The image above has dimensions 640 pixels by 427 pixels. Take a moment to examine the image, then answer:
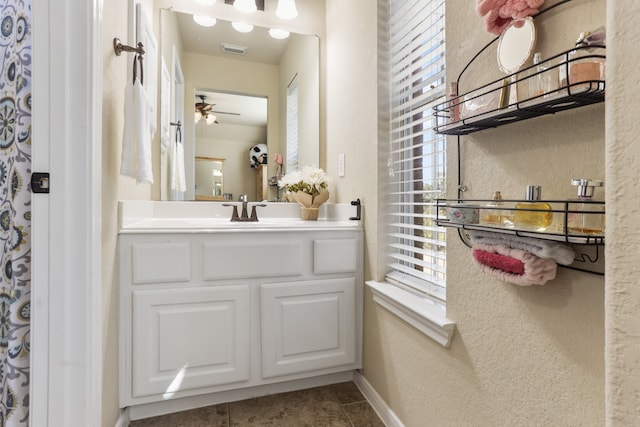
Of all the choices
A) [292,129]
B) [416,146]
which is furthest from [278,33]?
[416,146]

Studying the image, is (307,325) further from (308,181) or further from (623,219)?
(623,219)

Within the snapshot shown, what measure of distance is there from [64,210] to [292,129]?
1426 millimetres

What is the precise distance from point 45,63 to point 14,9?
26 centimetres

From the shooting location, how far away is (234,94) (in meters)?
2.06

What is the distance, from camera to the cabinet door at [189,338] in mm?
1373

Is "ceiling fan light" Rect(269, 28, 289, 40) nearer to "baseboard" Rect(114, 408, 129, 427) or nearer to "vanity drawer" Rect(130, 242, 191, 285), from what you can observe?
"vanity drawer" Rect(130, 242, 191, 285)

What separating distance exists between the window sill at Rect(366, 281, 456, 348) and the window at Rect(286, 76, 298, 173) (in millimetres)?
1011

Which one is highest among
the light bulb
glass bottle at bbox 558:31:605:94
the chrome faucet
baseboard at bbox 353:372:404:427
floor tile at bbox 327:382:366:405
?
the light bulb

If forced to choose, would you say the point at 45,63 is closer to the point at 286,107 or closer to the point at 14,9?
the point at 14,9

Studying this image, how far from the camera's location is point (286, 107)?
7.02 ft

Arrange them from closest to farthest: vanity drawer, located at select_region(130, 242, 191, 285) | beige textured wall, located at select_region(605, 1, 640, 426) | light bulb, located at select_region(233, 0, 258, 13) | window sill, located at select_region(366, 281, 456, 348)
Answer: beige textured wall, located at select_region(605, 1, 640, 426)
window sill, located at select_region(366, 281, 456, 348)
vanity drawer, located at select_region(130, 242, 191, 285)
light bulb, located at select_region(233, 0, 258, 13)

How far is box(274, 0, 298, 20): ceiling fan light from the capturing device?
6.75 ft

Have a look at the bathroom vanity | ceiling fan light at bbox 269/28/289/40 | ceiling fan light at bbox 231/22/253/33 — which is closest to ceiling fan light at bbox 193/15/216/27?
ceiling fan light at bbox 231/22/253/33

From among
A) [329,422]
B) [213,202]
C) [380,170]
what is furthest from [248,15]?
[329,422]
